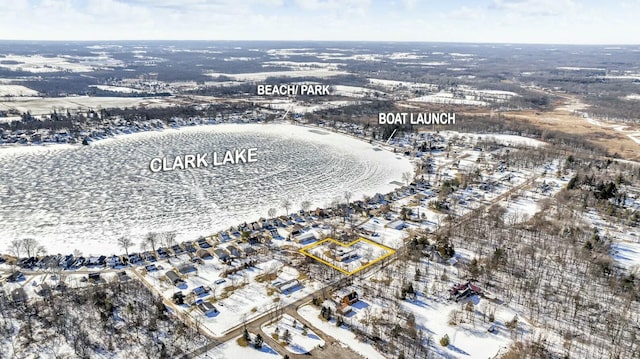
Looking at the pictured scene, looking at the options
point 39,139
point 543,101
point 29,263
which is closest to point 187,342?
point 29,263

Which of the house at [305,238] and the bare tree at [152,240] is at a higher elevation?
the bare tree at [152,240]

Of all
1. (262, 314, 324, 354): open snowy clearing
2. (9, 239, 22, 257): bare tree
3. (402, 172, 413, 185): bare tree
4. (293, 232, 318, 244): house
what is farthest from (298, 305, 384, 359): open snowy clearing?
(402, 172, 413, 185): bare tree

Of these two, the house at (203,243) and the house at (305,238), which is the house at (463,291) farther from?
the house at (203,243)

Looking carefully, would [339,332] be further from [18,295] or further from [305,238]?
[18,295]

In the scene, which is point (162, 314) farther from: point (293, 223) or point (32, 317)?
point (293, 223)

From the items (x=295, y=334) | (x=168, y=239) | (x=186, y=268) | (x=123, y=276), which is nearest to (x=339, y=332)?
(x=295, y=334)

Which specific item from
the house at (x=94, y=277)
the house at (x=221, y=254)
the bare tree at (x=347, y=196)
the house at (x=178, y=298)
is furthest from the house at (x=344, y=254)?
A: the house at (x=94, y=277)
